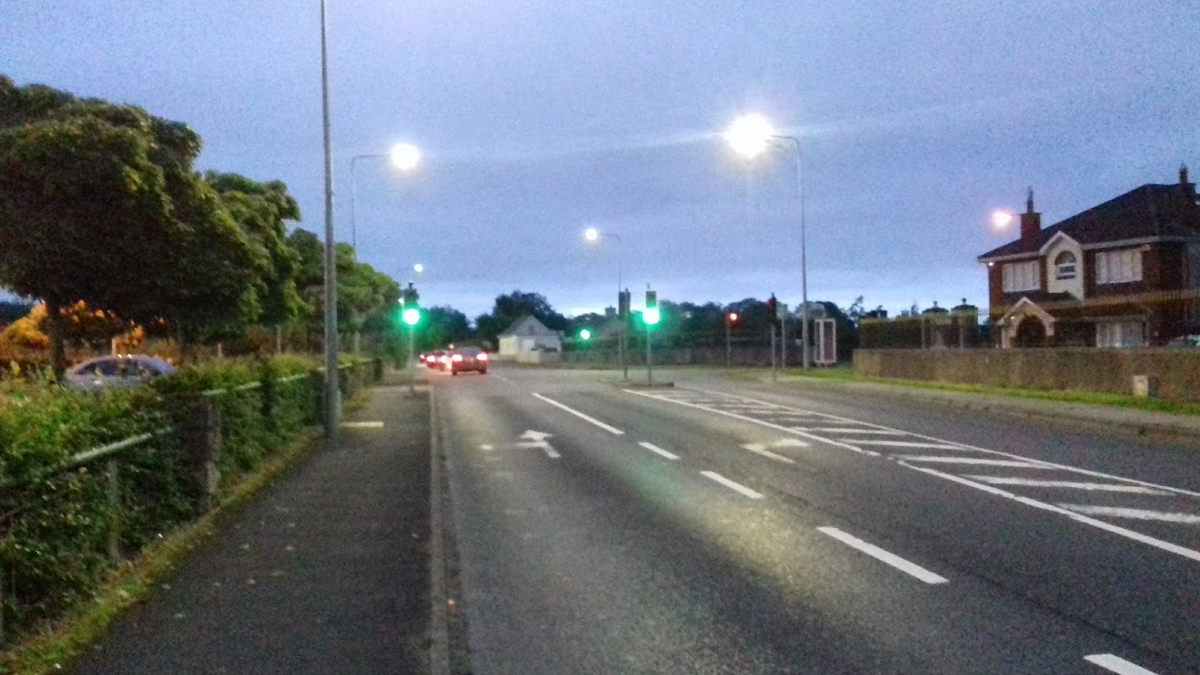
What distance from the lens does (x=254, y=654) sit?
291 inches

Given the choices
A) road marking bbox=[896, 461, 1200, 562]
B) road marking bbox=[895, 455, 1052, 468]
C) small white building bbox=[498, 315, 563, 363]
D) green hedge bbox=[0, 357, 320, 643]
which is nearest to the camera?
green hedge bbox=[0, 357, 320, 643]

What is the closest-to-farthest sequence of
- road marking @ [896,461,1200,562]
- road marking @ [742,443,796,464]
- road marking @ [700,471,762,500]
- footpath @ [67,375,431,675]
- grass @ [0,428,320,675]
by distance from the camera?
grass @ [0,428,320,675]
footpath @ [67,375,431,675]
road marking @ [896,461,1200,562]
road marking @ [700,471,762,500]
road marking @ [742,443,796,464]

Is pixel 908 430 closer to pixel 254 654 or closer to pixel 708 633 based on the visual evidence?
pixel 708 633

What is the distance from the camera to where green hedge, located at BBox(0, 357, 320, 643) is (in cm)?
745

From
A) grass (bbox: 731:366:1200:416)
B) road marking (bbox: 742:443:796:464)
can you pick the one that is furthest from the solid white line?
grass (bbox: 731:366:1200:416)

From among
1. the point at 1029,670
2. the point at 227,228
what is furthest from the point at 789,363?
the point at 1029,670

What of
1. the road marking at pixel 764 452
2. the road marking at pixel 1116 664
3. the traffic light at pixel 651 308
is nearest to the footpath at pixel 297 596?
the road marking at pixel 1116 664

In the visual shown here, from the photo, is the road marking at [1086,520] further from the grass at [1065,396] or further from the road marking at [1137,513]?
the grass at [1065,396]

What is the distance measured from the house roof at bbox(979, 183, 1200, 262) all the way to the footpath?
37.4 metres

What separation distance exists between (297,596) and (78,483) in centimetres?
166

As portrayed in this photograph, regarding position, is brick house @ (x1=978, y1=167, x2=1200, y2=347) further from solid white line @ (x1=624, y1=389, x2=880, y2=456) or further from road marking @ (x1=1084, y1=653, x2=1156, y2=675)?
road marking @ (x1=1084, y1=653, x2=1156, y2=675)

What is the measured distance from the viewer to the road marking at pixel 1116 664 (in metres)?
7.12

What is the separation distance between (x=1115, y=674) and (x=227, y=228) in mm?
14630

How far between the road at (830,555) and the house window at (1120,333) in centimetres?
2374
